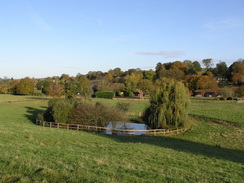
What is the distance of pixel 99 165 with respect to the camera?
891 cm

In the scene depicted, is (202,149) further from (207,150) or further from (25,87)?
(25,87)

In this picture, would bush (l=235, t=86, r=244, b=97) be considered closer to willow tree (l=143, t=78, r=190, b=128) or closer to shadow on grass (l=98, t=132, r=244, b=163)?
willow tree (l=143, t=78, r=190, b=128)

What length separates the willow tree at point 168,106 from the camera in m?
28.9

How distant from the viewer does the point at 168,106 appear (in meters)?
29.3

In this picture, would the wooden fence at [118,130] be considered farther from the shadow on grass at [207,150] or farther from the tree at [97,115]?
the shadow on grass at [207,150]

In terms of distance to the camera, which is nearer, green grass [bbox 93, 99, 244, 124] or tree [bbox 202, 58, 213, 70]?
green grass [bbox 93, 99, 244, 124]

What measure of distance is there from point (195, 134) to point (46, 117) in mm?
21256

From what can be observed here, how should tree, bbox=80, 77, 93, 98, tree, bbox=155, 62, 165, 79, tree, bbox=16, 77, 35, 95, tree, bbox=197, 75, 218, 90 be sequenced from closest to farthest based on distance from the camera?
tree, bbox=80, 77, 93, 98, tree, bbox=16, 77, 35, 95, tree, bbox=197, 75, 218, 90, tree, bbox=155, 62, 165, 79

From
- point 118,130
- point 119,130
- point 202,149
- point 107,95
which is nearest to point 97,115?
point 118,130

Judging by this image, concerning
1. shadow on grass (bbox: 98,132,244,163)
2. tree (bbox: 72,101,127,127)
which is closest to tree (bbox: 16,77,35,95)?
tree (bbox: 72,101,127,127)

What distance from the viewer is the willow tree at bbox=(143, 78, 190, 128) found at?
94.9 ft

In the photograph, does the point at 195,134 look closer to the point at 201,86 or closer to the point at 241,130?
the point at 241,130

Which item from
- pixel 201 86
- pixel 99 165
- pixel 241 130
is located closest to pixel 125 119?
pixel 241 130

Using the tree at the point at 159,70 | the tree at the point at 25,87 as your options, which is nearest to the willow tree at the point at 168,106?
the tree at the point at 25,87
